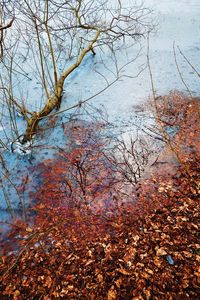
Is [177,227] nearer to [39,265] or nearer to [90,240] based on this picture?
[90,240]

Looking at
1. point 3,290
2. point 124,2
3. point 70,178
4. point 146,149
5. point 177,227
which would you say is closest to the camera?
point 3,290

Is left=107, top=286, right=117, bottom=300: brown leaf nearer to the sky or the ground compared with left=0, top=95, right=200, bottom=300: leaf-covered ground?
nearer to the ground

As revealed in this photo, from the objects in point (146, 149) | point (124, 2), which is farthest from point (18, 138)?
point (124, 2)

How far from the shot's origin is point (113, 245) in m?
3.00

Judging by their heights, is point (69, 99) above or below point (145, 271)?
above

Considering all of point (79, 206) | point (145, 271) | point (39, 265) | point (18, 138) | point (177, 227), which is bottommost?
point (145, 271)

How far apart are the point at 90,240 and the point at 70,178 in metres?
1.14

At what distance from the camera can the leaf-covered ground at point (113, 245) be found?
8.48ft

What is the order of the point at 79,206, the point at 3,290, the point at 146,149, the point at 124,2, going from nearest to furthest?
the point at 3,290 < the point at 79,206 < the point at 146,149 < the point at 124,2

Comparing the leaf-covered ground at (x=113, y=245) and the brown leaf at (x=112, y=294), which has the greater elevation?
the leaf-covered ground at (x=113, y=245)

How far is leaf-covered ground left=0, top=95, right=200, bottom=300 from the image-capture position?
258 cm

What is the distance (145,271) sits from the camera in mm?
2672

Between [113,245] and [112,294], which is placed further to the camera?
[113,245]

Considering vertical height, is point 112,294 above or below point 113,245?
below
